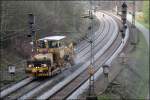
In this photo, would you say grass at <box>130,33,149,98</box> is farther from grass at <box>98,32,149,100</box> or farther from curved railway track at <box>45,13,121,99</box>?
curved railway track at <box>45,13,121,99</box>

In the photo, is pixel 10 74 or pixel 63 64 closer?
pixel 10 74

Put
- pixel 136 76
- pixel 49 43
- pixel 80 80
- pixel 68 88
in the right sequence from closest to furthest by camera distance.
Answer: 1. pixel 68 88
2. pixel 80 80
3. pixel 49 43
4. pixel 136 76

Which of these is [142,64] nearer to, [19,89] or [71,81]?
[71,81]

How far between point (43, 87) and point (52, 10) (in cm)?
236

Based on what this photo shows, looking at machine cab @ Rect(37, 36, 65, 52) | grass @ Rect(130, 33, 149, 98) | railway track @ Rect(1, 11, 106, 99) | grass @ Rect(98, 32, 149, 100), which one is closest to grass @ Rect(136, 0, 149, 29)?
grass @ Rect(98, 32, 149, 100)

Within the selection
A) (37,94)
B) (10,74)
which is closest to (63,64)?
(10,74)

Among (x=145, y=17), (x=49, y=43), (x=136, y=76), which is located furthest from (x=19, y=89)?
(x=136, y=76)

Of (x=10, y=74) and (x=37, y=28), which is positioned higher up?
(x=37, y=28)

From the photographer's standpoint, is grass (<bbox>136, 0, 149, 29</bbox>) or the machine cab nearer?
grass (<bbox>136, 0, 149, 29</bbox>)

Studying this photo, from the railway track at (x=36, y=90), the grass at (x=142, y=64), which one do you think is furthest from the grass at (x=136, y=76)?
the railway track at (x=36, y=90)

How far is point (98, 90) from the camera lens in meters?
14.9

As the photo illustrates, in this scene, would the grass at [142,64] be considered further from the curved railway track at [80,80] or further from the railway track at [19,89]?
the railway track at [19,89]

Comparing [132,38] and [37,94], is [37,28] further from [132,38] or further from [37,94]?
[132,38]

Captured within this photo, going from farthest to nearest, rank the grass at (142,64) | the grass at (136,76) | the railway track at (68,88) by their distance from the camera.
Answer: the grass at (142,64), the grass at (136,76), the railway track at (68,88)
